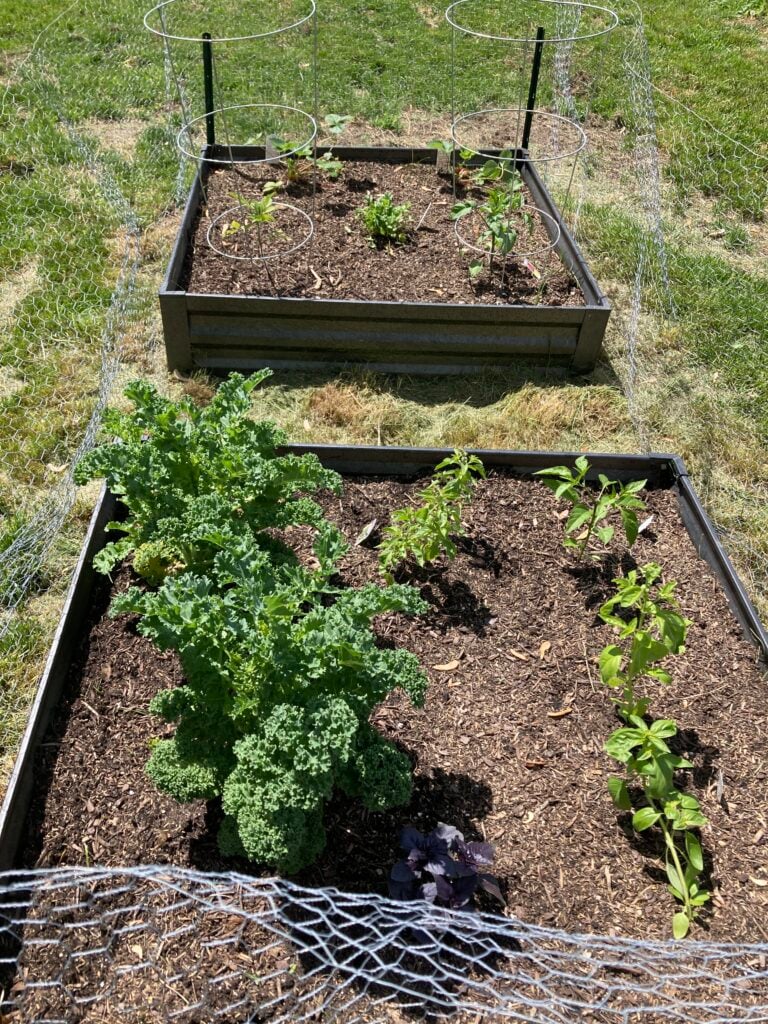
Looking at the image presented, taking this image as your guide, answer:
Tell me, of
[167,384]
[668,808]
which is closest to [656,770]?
[668,808]

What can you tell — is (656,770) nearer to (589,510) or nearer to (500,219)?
(589,510)

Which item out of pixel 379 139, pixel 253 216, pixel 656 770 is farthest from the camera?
pixel 379 139

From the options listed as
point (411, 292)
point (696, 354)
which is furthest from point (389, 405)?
point (696, 354)

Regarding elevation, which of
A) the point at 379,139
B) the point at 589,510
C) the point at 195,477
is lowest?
the point at 379,139

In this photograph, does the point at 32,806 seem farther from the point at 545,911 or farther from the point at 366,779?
the point at 545,911

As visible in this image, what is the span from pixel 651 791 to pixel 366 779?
0.92 metres

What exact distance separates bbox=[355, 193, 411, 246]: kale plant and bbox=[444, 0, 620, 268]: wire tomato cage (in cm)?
36

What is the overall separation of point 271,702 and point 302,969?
0.77m

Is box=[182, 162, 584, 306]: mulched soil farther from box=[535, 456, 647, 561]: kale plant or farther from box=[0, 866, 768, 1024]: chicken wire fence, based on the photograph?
box=[0, 866, 768, 1024]: chicken wire fence

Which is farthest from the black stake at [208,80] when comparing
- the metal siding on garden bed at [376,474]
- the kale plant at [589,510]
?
the kale plant at [589,510]

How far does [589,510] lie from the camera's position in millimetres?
3586

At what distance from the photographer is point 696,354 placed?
5246 mm

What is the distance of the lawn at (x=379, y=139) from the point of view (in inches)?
180

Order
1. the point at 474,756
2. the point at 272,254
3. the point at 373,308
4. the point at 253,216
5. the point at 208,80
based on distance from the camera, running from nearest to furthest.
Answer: the point at 474,756 → the point at 373,308 → the point at 253,216 → the point at 272,254 → the point at 208,80
